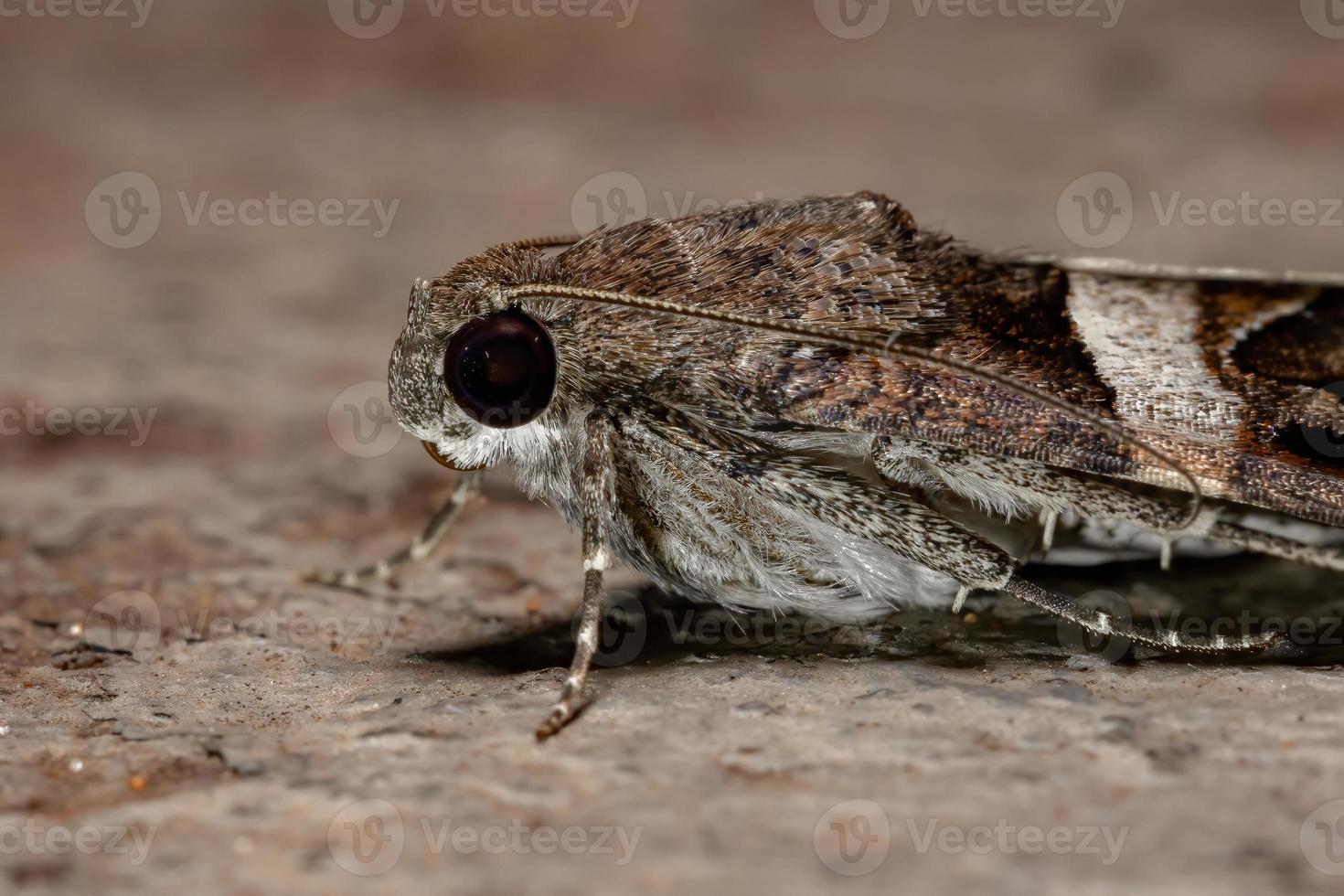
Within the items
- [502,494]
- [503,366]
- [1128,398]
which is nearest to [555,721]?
[503,366]

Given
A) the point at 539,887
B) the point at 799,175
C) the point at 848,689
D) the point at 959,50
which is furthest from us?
the point at 959,50

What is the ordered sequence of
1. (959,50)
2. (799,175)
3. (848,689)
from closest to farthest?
(848,689)
(799,175)
(959,50)

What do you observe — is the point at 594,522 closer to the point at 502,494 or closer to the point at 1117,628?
the point at 1117,628

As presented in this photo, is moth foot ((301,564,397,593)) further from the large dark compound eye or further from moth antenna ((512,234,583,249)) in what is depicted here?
moth antenna ((512,234,583,249))

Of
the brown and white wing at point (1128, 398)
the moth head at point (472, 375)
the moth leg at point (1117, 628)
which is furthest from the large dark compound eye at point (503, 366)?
the moth leg at point (1117, 628)

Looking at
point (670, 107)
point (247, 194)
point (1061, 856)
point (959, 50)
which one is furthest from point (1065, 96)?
point (1061, 856)

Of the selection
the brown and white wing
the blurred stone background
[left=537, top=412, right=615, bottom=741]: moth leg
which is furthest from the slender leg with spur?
[left=537, top=412, right=615, bottom=741]: moth leg

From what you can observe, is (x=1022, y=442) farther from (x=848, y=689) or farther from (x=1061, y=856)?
(x=1061, y=856)
